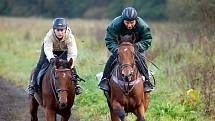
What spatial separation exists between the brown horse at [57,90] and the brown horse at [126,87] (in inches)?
33.7

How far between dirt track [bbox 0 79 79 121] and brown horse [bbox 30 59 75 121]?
2.83m

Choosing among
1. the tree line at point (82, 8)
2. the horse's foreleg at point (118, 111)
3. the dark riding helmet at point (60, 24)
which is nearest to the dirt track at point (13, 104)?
the horse's foreleg at point (118, 111)

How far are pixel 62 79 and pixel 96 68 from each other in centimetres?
985

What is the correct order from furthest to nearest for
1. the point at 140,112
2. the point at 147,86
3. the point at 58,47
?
the point at 58,47
the point at 147,86
the point at 140,112

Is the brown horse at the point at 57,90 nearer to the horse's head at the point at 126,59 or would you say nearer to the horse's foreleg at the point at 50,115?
the horse's foreleg at the point at 50,115

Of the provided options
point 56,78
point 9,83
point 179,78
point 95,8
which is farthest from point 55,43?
point 95,8

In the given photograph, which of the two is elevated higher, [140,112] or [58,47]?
[58,47]

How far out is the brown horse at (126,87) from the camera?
9031mm

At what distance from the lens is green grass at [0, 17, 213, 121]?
12.1 meters

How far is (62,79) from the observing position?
9.11 m

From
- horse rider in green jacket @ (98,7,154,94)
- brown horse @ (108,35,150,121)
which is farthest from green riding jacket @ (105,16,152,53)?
brown horse @ (108,35,150,121)

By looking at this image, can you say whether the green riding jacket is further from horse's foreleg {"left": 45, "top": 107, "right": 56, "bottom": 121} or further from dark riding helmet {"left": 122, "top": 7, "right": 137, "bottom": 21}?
horse's foreleg {"left": 45, "top": 107, "right": 56, "bottom": 121}

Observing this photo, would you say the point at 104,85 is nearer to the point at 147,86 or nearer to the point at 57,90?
the point at 147,86

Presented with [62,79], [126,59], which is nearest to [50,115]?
[62,79]
